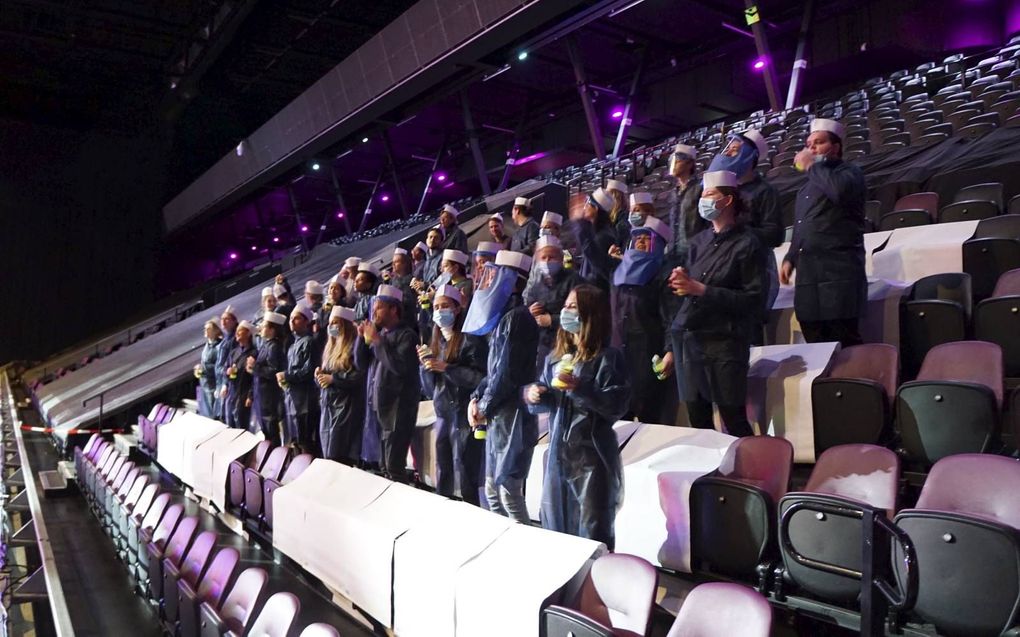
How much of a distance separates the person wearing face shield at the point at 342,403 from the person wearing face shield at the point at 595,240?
5.68 ft

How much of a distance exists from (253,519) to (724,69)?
1579 centimetres

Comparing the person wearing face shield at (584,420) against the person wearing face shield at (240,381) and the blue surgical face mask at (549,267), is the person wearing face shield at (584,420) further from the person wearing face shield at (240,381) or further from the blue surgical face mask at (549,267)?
the person wearing face shield at (240,381)

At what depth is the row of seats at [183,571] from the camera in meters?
2.67

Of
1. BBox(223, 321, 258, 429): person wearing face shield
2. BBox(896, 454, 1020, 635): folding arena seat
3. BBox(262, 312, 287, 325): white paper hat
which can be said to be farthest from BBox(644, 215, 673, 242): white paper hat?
BBox(223, 321, 258, 429): person wearing face shield

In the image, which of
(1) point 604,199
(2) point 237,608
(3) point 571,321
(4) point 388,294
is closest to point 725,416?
(3) point 571,321

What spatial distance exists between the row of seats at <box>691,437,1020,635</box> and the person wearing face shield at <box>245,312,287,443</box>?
4543mm

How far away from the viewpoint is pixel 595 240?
4.59 m

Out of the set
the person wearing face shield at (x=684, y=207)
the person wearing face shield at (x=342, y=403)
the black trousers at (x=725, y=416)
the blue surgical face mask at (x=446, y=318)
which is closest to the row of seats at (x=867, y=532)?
the black trousers at (x=725, y=416)

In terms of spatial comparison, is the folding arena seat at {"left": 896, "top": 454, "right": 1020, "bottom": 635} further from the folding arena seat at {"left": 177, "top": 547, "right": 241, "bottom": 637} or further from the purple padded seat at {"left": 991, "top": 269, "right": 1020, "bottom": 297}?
the folding arena seat at {"left": 177, "top": 547, "right": 241, "bottom": 637}

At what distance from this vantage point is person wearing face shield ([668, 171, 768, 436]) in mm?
3305

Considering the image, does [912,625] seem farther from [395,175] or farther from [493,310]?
[395,175]

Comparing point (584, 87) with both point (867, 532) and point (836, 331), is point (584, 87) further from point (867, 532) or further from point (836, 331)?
point (867, 532)

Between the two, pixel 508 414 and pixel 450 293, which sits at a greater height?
pixel 450 293

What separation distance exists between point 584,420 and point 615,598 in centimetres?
81
